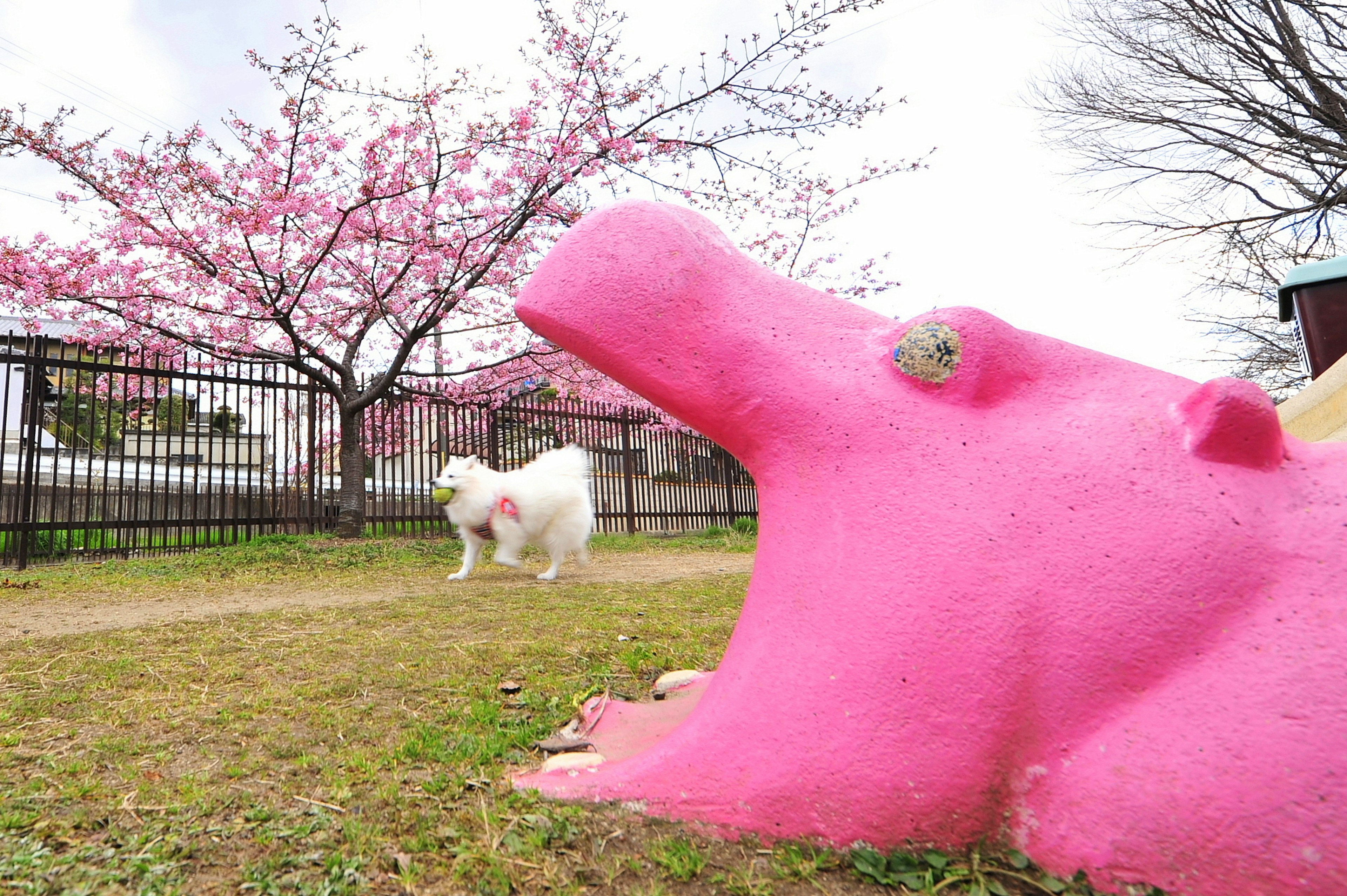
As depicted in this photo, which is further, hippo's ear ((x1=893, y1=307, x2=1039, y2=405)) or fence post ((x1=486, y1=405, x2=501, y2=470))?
fence post ((x1=486, y1=405, x2=501, y2=470))

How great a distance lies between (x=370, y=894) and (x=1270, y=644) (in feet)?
5.71

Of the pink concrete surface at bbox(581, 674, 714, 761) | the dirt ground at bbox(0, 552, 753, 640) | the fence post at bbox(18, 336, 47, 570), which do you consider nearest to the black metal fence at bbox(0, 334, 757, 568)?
the fence post at bbox(18, 336, 47, 570)

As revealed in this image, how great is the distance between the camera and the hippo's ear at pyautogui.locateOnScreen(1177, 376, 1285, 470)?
159 cm

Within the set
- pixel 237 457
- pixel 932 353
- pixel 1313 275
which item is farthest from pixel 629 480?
pixel 932 353

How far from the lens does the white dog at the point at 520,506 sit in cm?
628

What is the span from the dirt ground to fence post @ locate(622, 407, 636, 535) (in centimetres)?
544

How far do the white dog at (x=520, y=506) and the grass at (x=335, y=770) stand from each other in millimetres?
2284

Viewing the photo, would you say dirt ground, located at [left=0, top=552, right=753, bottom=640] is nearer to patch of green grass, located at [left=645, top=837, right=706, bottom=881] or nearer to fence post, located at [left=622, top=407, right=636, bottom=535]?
patch of green grass, located at [left=645, top=837, right=706, bottom=881]

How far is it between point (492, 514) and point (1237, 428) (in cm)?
549

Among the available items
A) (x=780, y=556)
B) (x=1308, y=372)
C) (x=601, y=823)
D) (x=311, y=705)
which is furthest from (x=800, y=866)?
(x=1308, y=372)

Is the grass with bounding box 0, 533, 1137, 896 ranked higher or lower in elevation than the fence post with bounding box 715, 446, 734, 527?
lower

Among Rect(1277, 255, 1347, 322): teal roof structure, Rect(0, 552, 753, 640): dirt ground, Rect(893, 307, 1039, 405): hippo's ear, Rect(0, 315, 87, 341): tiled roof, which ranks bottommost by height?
Rect(0, 552, 753, 640): dirt ground

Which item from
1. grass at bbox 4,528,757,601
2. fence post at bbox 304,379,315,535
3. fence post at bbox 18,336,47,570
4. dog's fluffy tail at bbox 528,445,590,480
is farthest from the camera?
fence post at bbox 304,379,315,535

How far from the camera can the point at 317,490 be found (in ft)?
32.6
